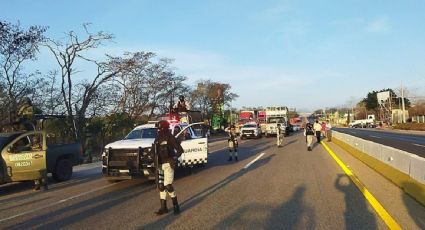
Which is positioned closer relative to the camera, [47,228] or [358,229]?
[358,229]

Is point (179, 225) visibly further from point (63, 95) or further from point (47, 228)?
point (63, 95)

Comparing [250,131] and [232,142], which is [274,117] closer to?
[250,131]

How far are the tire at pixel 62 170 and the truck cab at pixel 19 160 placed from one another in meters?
1.50

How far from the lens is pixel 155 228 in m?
8.36

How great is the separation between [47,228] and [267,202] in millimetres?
4356

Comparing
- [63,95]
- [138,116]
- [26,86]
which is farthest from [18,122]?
[138,116]

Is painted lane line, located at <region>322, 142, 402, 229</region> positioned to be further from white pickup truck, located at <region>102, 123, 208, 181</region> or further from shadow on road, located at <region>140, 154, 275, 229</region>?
white pickup truck, located at <region>102, 123, 208, 181</region>

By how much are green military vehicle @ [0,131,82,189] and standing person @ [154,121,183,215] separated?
6.11 meters

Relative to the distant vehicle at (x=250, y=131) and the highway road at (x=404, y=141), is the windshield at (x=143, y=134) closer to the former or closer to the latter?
the highway road at (x=404, y=141)

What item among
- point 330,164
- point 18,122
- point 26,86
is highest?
point 26,86

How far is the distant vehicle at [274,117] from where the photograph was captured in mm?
52250

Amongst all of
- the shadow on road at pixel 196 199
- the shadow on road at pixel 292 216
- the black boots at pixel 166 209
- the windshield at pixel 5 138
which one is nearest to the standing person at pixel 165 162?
the black boots at pixel 166 209

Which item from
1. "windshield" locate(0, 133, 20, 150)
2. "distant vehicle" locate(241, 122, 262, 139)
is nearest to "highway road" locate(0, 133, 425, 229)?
"windshield" locate(0, 133, 20, 150)

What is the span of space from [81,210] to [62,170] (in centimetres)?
698
